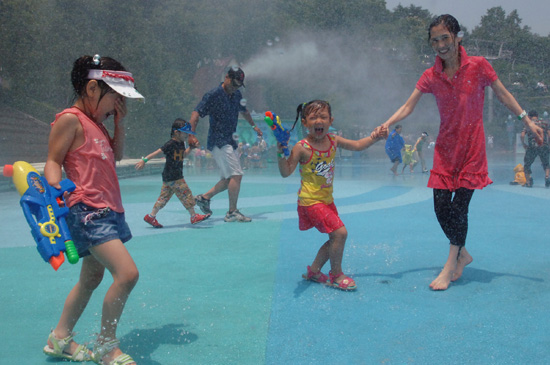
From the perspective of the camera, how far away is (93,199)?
105 inches

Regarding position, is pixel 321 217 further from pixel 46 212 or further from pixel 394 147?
pixel 394 147

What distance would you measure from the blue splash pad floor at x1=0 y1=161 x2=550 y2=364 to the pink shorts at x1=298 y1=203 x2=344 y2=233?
0.48 metres

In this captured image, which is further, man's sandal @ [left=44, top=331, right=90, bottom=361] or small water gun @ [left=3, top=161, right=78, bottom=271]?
man's sandal @ [left=44, top=331, right=90, bottom=361]

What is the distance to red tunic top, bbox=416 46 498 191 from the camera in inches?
158

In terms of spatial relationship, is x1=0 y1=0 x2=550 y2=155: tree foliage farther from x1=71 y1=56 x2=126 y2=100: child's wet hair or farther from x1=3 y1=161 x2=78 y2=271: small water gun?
x1=3 y1=161 x2=78 y2=271: small water gun

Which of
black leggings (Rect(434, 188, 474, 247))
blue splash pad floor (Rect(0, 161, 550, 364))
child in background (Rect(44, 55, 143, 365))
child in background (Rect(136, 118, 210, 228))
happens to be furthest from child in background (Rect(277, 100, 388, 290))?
child in background (Rect(136, 118, 210, 228))

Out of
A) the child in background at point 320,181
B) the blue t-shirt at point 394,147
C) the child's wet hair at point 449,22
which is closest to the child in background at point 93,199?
the child in background at point 320,181

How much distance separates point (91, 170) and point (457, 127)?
2752mm

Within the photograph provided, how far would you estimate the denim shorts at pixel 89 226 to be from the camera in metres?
2.64

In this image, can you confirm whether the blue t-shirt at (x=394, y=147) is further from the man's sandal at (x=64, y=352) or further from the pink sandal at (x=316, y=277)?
the man's sandal at (x=64, y=352)

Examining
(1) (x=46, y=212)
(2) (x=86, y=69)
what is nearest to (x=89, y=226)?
(1) (x=46, y=212)

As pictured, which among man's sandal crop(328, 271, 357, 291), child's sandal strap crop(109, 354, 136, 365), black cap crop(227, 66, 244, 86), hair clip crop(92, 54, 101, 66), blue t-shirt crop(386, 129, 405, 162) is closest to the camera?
child's sandal strap crop(109, 354, 136, 365)

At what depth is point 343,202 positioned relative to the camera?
939 cm

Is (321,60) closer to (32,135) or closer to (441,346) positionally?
Result: (32,135)
